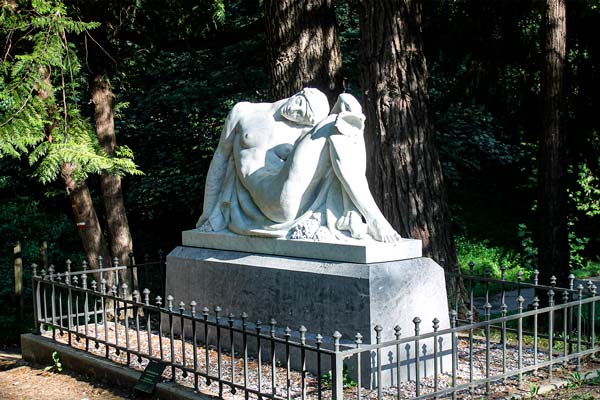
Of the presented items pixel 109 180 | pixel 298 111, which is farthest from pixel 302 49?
pixel 109 180

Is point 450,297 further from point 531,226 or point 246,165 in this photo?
point 531,226

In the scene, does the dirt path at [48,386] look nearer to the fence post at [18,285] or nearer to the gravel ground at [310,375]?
the gravel ground at [310,375]

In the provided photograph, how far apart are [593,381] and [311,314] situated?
2.39 m

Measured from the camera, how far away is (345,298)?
622 cm

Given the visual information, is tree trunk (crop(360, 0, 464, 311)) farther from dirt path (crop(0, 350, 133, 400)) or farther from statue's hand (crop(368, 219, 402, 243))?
dirt path (crop(0, 350, 133, 400))

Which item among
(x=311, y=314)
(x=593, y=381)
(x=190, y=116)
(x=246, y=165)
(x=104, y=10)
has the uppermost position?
(x=104, y=10)

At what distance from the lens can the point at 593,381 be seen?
20.3 ft

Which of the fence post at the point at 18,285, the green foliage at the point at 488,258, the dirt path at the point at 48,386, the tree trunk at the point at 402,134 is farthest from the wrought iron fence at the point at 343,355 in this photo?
the green foliage at the point at 488,258

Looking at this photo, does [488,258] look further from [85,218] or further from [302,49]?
[85,218]

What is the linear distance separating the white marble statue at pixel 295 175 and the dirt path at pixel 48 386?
1.93m

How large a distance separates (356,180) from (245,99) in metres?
7.13

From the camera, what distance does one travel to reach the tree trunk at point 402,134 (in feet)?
29.0

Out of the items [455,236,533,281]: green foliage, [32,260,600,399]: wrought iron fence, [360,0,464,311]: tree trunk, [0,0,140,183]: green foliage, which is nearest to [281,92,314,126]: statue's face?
[360,0,464,311]: tree trunk

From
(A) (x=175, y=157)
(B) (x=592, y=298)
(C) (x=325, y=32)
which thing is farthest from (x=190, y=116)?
(B) (x=592, y=298)
